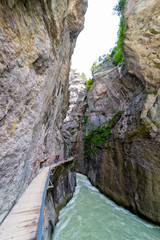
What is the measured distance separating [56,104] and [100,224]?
30.8ft

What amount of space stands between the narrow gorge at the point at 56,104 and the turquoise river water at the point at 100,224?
56cm

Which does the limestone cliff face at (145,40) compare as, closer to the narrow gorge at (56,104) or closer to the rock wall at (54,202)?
the narrow gorge at (56,104)

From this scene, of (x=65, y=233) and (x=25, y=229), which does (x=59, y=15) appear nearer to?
(x=25, y=229)

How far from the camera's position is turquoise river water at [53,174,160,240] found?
18.9 feet

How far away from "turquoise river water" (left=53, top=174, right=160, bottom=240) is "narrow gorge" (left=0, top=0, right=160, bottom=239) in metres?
0.56

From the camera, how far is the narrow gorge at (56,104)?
2945mm

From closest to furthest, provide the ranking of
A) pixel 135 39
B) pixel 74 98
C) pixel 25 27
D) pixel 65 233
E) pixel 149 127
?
1. pixel 25 27
2. pixel 65 233
3. pixel 149 127
4. pixel 135 39
5. pixel 74 98

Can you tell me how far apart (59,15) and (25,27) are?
3.16 meters

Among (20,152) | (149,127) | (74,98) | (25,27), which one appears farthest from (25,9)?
(74,98)

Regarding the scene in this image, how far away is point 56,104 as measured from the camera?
10.1 meters

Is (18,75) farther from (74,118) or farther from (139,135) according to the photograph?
(74,118)

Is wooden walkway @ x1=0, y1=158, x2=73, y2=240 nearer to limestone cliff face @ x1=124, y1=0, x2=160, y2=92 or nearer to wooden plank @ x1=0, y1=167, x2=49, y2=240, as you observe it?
wooden plank @ x1=0, y1=167, x2=49, y2=240

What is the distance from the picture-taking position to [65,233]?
5.84 m

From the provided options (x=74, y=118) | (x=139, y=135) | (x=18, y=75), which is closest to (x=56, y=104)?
(x=18, y=75)
